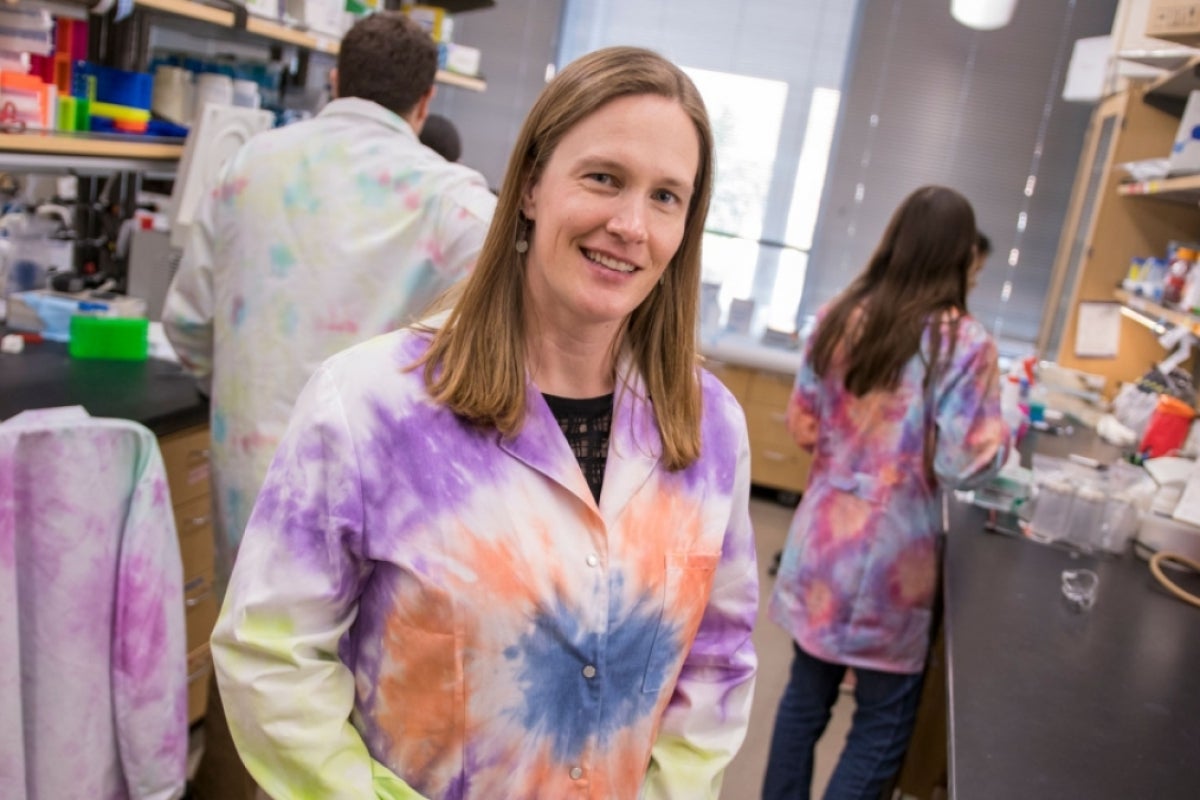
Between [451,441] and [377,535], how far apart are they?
114 mm

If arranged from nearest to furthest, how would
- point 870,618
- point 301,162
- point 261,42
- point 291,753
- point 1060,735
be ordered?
point 291,753, point 1060,735, point 301,162, point 870,618, point 261,42

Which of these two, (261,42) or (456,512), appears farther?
(261,42)

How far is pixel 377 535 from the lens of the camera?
3.14 feet

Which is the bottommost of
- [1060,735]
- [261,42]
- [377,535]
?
[1060,735]

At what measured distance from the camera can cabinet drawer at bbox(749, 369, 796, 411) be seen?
533 centimetres

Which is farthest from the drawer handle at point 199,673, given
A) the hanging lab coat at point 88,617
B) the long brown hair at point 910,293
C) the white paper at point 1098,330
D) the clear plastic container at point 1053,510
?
the white paper at point 1098,330

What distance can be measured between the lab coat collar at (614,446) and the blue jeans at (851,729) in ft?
4.45

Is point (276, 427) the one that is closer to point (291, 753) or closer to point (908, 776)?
point (291, 753)

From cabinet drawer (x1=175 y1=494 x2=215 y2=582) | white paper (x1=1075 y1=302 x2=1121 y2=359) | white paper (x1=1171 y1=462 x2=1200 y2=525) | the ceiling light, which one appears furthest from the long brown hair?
white paper (x1=1075 y1=302 x2=1121 y2=359)

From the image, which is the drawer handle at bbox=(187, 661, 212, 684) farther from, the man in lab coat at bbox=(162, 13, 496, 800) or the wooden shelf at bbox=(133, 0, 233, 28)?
the wooden shelf at bbox=(133, 0, 233, 28)

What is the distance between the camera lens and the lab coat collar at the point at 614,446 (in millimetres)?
1018

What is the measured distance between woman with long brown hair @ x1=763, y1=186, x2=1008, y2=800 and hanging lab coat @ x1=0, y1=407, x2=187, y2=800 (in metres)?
1.32

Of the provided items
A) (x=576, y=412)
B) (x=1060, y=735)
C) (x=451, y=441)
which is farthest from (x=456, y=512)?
(x=1060, y=735)

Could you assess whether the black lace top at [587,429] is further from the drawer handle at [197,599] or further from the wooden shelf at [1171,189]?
the wooden shelf at [1171,189]
